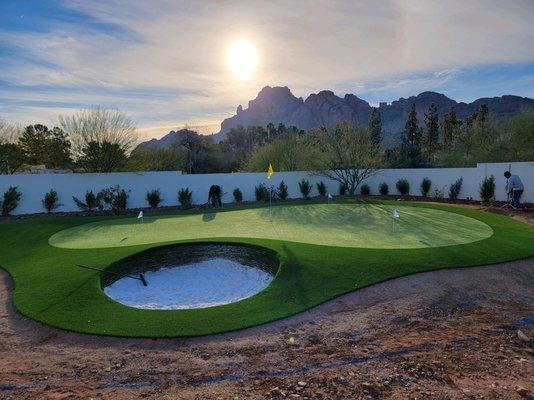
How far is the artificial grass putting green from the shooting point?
6.49 metres

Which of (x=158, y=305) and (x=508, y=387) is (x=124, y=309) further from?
(x=508, y=387)

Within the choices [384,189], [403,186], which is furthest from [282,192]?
[403,186]

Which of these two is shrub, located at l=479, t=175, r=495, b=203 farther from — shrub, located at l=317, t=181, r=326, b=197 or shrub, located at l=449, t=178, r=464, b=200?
shrub, located at l=317, t=181, r=326, b=197

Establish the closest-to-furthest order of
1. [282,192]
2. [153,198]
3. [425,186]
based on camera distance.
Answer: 1. [153,198]
2. [425,186]
3. [282,192]

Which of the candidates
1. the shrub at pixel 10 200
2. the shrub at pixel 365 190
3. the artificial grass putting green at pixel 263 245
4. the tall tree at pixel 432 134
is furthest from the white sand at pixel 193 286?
the tall tree at pixel 432 134

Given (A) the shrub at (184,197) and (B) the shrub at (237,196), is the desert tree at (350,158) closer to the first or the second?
(B) the shrub at (237,196)

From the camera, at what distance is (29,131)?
42.7m

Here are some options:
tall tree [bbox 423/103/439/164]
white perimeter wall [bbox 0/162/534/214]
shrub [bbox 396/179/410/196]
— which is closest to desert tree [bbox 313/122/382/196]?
white perimeter wall [bbox 0/162/534/214]

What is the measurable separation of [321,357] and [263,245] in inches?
197

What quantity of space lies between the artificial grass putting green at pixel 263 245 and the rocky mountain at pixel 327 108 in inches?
4299

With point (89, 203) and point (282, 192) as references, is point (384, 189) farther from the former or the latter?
point (89, 203)

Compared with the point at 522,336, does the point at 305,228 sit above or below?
above

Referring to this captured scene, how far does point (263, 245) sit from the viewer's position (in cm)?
1001

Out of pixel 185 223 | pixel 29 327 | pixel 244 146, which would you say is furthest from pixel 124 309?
pixel 244 146
